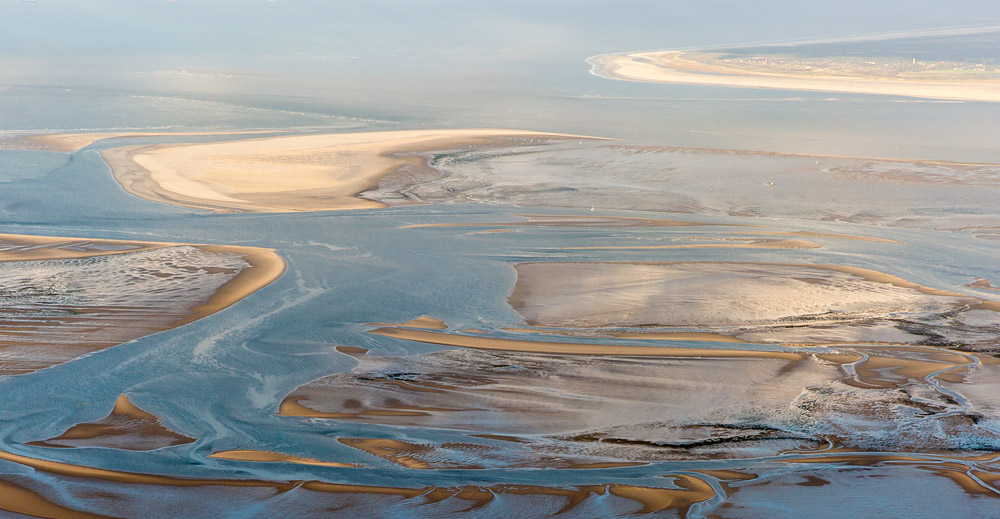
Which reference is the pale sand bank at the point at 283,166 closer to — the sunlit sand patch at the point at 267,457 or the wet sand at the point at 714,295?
the wet sand at the point at 714,295

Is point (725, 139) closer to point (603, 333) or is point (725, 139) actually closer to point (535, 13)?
point (603, 333)

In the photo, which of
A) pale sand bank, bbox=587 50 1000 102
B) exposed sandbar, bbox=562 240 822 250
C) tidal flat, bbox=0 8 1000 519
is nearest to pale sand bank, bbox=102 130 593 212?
tidal flat, bbox=0 8 1000 519

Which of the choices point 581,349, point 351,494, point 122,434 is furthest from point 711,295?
point 122,434

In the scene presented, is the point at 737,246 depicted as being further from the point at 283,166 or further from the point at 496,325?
the point at 283,166

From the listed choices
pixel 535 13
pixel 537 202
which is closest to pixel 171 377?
pixel 537 202

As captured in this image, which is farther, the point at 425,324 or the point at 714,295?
the point at 714,295

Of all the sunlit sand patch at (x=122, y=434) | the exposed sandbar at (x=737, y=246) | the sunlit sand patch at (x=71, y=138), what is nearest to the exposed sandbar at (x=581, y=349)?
the sunlit sand patch at (x=122, y=434)
